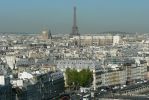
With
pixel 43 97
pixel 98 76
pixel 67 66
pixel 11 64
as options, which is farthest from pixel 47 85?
pixel 11 64

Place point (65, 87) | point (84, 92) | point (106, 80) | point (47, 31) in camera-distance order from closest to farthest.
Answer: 1. point (84, 92)
2. point (65, 87)
3. point (106, 80)
4. point (47, 31)

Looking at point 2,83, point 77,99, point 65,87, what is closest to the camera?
point 2,83

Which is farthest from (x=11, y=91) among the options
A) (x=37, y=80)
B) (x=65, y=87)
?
(x=65, y=87)

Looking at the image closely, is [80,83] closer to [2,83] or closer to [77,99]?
[77,99]

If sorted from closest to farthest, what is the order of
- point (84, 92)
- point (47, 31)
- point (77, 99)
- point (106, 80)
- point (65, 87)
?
point (77, 99) → point (84, 92) → point (65, 87) → point (106, 80) → point (47, 31)

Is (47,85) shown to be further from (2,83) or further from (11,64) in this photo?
(11,64)

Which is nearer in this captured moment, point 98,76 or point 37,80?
point 37,80
